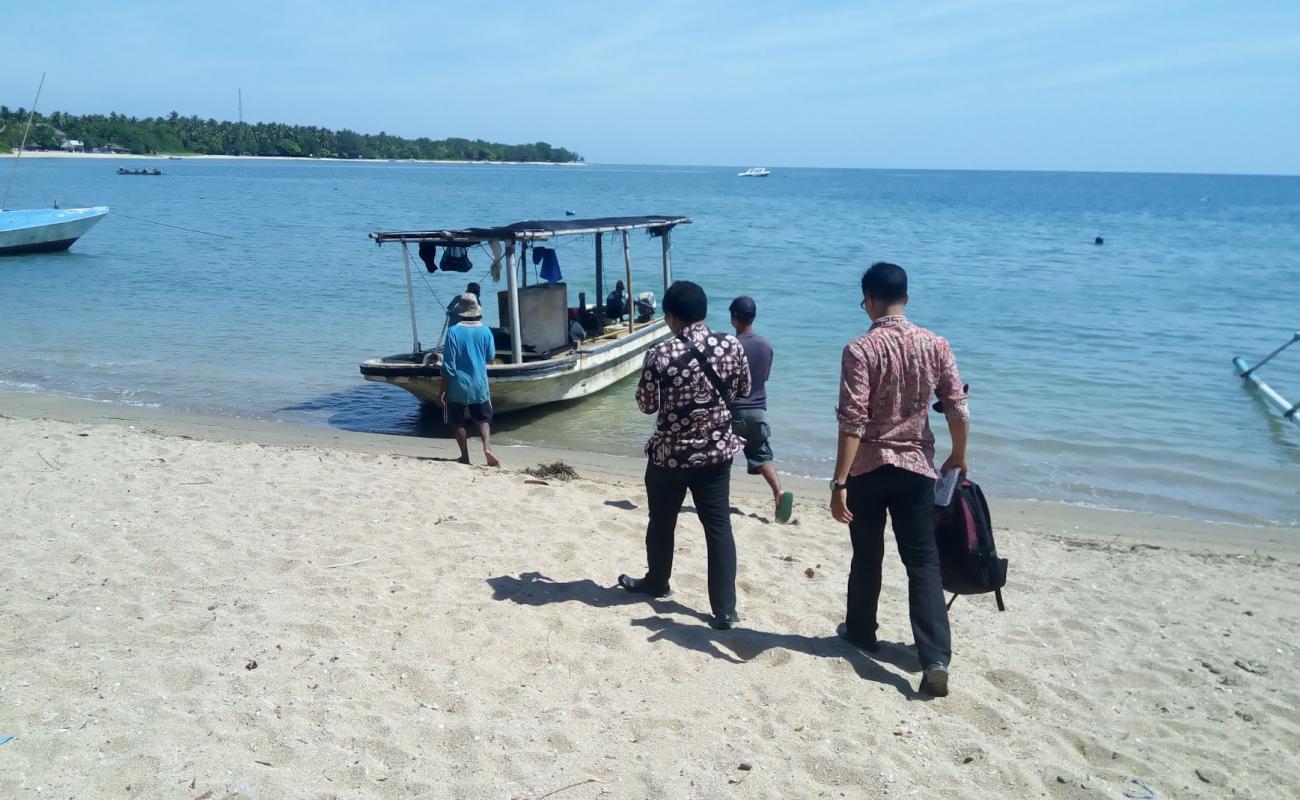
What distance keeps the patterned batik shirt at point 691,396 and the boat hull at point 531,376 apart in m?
6.27

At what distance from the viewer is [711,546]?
15.8 feet

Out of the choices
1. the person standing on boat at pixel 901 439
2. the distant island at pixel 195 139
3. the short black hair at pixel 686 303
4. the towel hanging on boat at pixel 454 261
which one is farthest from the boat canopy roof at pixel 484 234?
the distant island at pixel 195 139

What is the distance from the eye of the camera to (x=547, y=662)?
453 centimetres

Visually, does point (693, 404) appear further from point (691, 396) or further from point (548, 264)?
point (548, 264)

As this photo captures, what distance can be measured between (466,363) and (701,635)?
13.9 ft

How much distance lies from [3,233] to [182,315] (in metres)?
12.1

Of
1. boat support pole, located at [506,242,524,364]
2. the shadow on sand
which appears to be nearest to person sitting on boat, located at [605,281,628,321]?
A: boat support pole, located at [506,242,524,364]

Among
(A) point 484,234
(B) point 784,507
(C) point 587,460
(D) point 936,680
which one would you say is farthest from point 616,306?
(D) point 936,680

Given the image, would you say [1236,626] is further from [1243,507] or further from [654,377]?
[1243,507]

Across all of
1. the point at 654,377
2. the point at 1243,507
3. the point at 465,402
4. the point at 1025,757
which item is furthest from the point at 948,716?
the point at 1243,507

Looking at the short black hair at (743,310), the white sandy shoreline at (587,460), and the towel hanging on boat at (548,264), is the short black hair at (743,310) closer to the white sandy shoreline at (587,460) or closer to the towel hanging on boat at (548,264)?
the white sandy shoreline at (587,460)

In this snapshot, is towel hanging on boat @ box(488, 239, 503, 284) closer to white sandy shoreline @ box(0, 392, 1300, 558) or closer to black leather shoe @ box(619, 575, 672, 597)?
white sandy shoreline @ box(0, 392, 1300, 558)

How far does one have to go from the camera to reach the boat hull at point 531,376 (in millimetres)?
10805

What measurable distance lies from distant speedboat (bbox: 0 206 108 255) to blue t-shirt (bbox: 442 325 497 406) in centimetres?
2579
